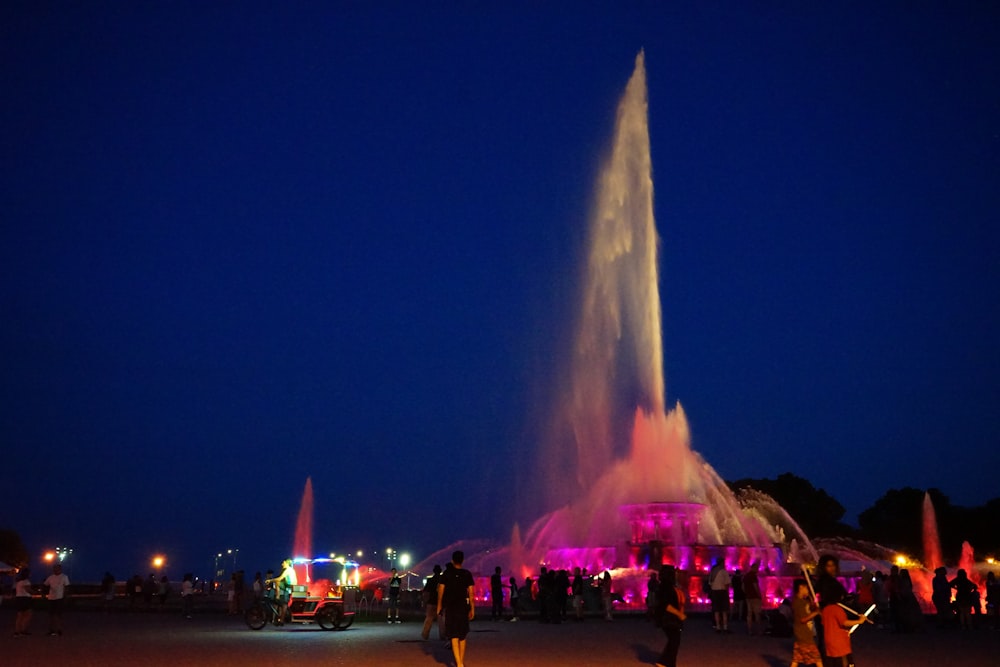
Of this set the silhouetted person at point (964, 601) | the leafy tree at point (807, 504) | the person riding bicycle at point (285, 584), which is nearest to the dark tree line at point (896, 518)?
the leafy tree at point (807, 504)

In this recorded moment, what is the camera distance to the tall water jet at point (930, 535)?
8978cm

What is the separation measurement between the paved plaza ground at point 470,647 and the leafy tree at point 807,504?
76.1m

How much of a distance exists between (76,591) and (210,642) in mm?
49837

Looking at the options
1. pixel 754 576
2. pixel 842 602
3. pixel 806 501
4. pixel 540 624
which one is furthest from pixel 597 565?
pixel 806 501

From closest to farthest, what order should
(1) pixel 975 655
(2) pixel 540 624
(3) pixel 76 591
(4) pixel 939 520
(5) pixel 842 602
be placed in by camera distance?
(5) pixel 842 602 → (1) pixel 975 655 → (2) pixel 540 624 → (3) pixel 76 591 → (4) pixel 939 520

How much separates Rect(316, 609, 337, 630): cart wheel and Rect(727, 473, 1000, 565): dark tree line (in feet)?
263

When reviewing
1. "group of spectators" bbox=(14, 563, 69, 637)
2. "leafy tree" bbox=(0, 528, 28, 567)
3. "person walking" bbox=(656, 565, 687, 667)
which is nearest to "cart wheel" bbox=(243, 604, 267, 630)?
"group of spectators" bbox=(14, 563, 69, 637)

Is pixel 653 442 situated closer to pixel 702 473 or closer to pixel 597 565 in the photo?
pixel 702 473

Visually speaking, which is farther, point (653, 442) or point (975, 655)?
point (653, 442)

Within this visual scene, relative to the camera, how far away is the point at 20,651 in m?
17.9

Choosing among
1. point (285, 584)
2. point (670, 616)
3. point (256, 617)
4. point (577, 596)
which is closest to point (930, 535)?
point (577, 596)

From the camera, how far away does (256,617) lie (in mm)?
25484

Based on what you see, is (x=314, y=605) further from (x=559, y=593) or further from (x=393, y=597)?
(x=559, y=593)

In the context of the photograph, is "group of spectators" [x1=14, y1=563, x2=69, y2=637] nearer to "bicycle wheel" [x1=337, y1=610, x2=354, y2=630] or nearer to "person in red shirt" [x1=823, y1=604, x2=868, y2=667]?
"bicycle wheel" [x1=337, y1=610, x2=354, y2=630]
